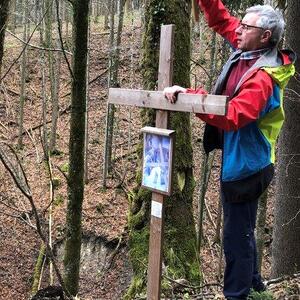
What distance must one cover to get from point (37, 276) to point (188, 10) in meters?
8.36

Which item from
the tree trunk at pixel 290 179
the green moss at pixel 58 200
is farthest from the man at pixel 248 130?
the green moss at pixel 58 200

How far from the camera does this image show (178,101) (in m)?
2.79

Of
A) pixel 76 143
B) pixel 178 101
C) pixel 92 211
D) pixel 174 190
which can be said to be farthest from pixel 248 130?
pixel 92 211

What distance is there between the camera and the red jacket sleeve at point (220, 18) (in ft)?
11.6

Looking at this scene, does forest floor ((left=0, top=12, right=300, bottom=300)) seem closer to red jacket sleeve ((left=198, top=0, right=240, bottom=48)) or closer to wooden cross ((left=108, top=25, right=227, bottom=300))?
wooden cross ((left=108, top=25, right=227, bottom=300))

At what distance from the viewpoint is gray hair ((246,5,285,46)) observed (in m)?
2.96

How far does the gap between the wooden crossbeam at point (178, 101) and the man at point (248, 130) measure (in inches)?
3.2

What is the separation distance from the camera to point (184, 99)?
2.74 meters

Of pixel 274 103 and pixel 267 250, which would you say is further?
pixel 267 250

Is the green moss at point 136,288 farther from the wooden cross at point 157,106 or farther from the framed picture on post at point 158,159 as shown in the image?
the framed picture on post at point 158,159

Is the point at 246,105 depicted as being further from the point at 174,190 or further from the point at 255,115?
the point at 174,190

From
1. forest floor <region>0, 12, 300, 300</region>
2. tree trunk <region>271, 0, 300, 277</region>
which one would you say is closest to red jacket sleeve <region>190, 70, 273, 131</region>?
tree trunk <region>271, 0, 300, 277</region>

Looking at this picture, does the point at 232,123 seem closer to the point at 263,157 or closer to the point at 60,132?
the point at 263,157

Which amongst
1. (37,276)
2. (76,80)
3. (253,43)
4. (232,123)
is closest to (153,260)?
(232,123)
